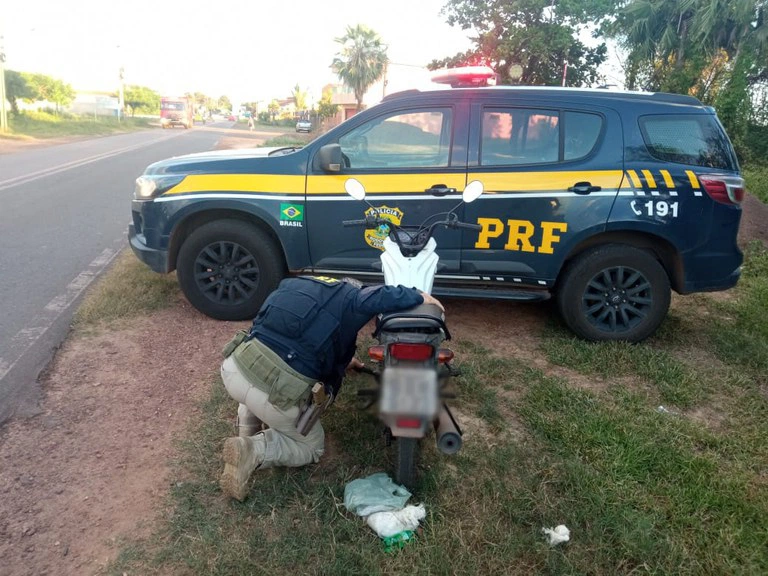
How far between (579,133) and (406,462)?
10.1 ft

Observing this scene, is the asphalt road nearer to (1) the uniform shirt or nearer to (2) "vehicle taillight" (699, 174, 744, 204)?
(1) the uniform shirt

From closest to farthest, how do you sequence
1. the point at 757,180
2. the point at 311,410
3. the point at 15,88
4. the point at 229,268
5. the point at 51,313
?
the point at 311,410 < the point at 229,268 < the point at 51,313 < the point at 757,180 < the point at 15,88

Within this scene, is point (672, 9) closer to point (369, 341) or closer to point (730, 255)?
point (730, 255)

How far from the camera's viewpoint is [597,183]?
14.8ft

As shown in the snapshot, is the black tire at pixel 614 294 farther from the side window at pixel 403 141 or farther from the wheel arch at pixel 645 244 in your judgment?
the side window at pixel 403 141

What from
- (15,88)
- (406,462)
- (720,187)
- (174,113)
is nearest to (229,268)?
(406,462)

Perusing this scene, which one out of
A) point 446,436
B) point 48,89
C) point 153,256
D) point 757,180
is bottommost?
point 446,436

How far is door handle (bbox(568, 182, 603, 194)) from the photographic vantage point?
4.50 m

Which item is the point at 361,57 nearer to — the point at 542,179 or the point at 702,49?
the point at 702,49

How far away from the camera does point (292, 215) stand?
472 centimetres

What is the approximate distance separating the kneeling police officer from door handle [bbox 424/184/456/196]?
1862mm

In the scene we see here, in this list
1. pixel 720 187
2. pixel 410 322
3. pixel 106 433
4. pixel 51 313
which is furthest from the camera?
pixel 51 313

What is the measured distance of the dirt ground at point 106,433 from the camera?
255 centimetres

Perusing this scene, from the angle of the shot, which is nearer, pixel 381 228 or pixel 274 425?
pixel 274 425
